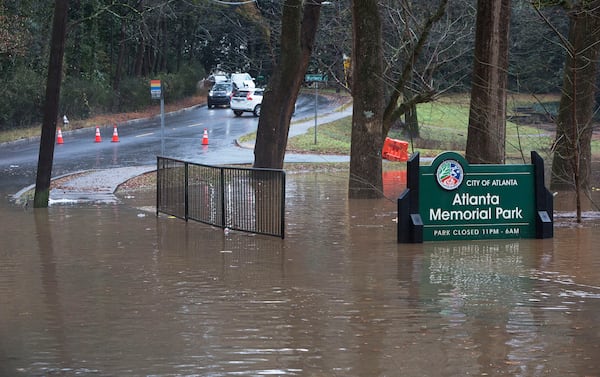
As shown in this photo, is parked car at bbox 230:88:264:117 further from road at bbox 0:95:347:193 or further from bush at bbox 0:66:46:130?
bush at bbox 0:66:46:130

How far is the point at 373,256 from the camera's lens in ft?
42.3

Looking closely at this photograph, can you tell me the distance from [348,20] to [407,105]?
1311 centimetres

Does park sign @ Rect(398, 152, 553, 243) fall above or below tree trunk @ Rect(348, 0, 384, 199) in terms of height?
below

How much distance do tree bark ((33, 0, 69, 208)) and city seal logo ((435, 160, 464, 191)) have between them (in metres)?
9.87

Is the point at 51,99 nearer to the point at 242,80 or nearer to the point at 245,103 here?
the point at 245,103

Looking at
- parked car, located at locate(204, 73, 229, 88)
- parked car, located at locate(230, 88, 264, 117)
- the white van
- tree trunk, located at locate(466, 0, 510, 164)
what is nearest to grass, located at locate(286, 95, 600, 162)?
parked car, located at locate(230, 88, 264, 117)

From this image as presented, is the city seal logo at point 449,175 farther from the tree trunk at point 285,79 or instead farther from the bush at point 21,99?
the bush at point 21,99

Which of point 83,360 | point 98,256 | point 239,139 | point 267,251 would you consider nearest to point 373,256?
point 267,251

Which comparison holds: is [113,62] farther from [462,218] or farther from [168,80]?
[462,218]

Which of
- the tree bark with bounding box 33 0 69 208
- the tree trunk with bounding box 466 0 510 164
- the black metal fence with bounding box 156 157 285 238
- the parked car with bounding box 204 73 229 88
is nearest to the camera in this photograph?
the black metal fence with bounding box 156 157 285 238

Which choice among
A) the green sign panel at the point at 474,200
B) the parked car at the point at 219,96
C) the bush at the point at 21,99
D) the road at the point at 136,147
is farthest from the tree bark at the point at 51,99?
the parked car at the point at 219,96

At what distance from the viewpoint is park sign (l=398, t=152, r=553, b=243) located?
13.8m

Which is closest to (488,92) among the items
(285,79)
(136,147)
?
(285,79)

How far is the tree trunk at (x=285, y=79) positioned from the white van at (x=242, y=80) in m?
36.2
